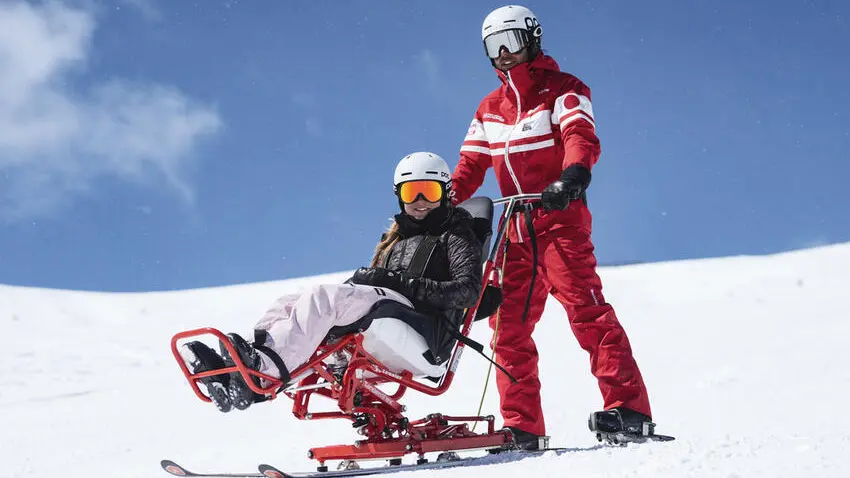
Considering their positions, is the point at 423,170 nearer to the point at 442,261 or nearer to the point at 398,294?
the point at 442,261

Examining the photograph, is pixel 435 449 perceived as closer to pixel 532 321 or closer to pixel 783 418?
pixel 532 321

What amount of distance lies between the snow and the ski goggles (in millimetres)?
2162

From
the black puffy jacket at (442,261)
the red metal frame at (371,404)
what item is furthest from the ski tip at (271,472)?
the black puffy jacket at (442,261)

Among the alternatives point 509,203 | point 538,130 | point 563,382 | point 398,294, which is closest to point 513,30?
point 538,130

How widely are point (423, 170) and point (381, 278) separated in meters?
0.70

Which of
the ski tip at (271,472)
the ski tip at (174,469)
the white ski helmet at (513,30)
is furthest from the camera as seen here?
the white ski helmet at (513,30)

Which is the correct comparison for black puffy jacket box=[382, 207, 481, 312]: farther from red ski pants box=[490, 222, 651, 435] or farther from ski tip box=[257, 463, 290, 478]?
ski tip box=[257, 463, 290, 478]

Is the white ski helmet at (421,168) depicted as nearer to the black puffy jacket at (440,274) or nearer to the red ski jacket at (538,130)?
the black puffy jacket at (440,274)

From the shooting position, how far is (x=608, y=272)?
14008mm

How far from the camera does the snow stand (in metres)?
3.77

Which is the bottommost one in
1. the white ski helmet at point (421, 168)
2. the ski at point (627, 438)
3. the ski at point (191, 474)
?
the ski at point (191, 474)

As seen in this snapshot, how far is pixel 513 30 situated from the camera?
4766 mm

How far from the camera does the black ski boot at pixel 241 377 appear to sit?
11.3 ft

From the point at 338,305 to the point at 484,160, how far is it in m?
1.75
